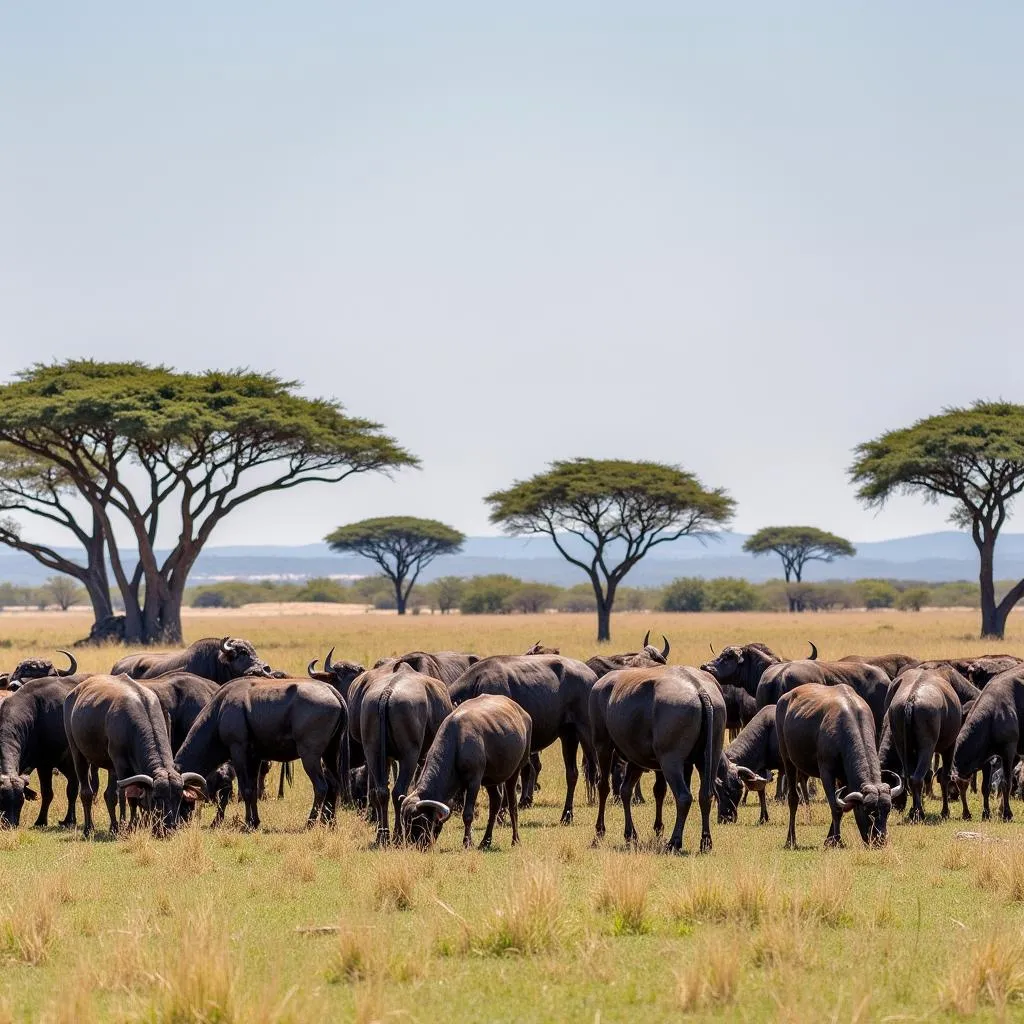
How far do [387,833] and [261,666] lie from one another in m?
5.80

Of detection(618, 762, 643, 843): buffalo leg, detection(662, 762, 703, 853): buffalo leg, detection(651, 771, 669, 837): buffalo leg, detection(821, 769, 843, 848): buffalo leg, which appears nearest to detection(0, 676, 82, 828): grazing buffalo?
detection(618, 762, 643, 843): buffalo leg

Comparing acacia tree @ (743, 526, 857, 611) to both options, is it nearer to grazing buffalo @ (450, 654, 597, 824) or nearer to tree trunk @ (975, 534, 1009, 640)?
tree trunk @ (975, 534, 1009, 640)

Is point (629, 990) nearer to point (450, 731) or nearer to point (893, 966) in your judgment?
point (893, 966)

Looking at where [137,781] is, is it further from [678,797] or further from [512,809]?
[678,797]

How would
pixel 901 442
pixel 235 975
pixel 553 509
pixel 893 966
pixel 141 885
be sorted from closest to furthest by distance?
pixel 235 975 < pixel 893 966 < pixel 141 885 < pixel 901 442 < pixel 553 509

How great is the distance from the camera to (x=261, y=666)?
61.3 feet

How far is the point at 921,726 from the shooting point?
15.7 meters

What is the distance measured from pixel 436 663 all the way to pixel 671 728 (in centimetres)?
535

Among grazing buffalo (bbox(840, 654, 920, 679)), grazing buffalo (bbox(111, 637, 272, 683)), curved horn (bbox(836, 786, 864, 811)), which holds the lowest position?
curved horn (bbox(836, 786, 864, 811))

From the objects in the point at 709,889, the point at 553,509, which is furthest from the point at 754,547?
the point at 709,889

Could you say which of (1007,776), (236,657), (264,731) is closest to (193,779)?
(264,731)

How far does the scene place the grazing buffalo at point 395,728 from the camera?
1390 cm

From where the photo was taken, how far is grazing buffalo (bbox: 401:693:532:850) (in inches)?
506

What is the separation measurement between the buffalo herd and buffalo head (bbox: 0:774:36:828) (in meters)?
0.01
